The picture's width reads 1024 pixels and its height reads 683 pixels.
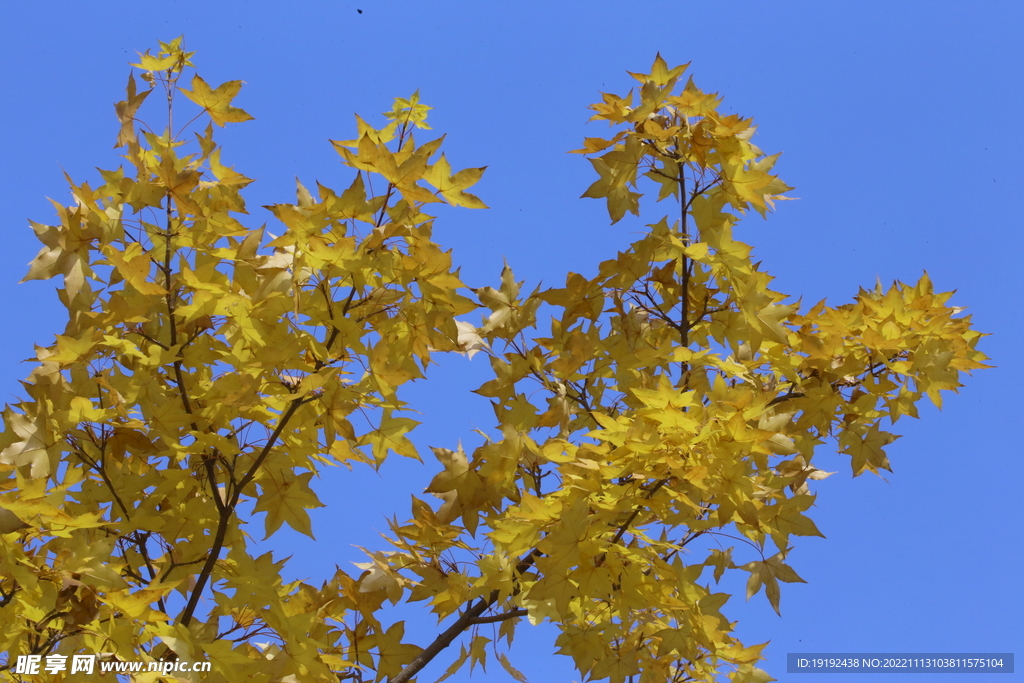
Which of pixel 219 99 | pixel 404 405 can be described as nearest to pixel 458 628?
pixel 404 405

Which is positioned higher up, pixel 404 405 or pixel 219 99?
pixel 219 99

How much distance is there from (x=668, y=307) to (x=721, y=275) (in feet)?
Result: 0.76

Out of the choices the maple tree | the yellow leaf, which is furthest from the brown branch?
the yellow leaf

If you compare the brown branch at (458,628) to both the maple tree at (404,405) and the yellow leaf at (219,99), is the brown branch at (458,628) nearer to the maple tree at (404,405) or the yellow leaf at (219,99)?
the maple tree at (404,405)

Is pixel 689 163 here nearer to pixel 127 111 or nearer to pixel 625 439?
pixel 625 439

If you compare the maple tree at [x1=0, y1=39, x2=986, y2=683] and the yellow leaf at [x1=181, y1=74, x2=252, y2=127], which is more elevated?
the yellow leaf at [x1=181, y1=74, x2=252, y2=127]

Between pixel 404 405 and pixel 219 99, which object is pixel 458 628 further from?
pixel 219 99

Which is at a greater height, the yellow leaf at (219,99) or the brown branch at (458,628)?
the yellow leaf at (219,99)

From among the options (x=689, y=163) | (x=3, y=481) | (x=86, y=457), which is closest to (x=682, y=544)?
(x=689, y=163)

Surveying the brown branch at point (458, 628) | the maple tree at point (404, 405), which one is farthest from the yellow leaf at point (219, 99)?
the brown branch at point (458, 628)

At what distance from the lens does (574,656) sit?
6.20ft

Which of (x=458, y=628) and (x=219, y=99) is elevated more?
(x=219, y=99)

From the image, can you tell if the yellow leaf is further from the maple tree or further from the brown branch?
the brown branch

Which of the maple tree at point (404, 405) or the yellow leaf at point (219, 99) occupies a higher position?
the yellow leaf at point (219, 99)
